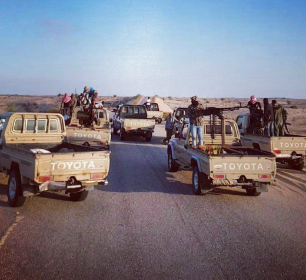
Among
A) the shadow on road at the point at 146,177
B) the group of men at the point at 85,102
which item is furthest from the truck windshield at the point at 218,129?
the group of men at the point at 85,102

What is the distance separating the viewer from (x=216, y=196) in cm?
873

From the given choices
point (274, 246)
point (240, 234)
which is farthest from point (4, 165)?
point (274, 246)

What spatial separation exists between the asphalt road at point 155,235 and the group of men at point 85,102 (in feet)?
24.6

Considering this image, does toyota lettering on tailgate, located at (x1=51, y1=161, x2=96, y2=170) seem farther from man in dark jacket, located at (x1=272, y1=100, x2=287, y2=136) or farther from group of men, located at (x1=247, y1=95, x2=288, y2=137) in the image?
man in dark jacket, located at (x1=272, y1=100, x2=287, y2=136)

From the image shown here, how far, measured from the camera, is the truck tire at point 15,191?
23.8 feet

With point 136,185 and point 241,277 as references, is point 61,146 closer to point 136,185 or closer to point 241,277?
point 136,185

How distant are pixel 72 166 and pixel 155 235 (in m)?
2.25

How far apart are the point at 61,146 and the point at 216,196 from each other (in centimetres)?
424

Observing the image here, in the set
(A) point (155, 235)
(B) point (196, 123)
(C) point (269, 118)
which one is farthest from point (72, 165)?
(C) point (269, 118)

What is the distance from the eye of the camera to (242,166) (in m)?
8.09

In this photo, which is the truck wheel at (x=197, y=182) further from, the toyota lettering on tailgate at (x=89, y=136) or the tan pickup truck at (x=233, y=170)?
the toyota lettering on tailgate at (x=89, y=136)

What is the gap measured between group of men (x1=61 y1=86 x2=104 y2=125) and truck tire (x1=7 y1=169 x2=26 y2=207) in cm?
888

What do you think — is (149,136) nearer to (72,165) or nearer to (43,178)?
(72,165)

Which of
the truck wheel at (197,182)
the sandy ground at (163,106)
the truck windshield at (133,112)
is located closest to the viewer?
the truck wheel at (197,182)
